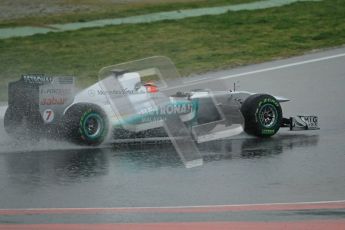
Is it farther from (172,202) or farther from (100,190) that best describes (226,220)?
(100,190)

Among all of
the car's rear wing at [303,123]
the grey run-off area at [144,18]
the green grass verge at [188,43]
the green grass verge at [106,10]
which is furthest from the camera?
the green grass verge at [106,10]

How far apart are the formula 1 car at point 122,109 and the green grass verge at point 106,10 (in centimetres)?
1231

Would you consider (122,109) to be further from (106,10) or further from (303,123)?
(106,10)

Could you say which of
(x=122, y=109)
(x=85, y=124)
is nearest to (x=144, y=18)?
(x=122, y=109)

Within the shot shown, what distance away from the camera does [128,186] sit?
10.4 m

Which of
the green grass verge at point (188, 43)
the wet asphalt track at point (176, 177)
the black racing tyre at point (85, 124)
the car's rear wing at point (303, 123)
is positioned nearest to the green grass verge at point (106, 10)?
the green grass verge at point (188, 43)

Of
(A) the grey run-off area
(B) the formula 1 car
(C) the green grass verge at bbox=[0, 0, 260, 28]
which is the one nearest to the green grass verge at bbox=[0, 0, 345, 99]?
(A) the grey run-off area

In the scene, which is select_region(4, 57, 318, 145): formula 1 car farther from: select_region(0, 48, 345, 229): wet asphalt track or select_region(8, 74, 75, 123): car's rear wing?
select_region(0, 48, 345, 229): wet asphalt track

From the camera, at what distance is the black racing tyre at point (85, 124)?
12.8 meters

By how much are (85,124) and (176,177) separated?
236 centimetres

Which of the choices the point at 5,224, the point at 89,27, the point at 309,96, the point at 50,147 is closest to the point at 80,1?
the point at 89,27

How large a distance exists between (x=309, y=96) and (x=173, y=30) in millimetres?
8542

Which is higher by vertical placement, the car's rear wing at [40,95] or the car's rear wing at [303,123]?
the car's rear wing at [40,95]

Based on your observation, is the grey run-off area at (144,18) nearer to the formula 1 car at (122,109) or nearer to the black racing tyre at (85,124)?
the formula 1 car at (122,109)
